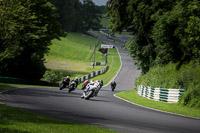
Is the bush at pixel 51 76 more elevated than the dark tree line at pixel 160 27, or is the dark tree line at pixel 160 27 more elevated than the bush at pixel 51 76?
the dark tree line at pixel 160 27

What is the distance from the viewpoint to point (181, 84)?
88.8 feet

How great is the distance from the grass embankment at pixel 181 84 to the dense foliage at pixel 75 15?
116752 mm

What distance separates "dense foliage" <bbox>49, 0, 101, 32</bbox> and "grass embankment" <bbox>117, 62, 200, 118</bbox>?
116752 millimetres

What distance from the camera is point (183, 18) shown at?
3033cm

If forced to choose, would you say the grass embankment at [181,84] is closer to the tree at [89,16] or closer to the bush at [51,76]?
the bush at [51,76]

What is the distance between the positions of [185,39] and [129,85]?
40175 millimetres

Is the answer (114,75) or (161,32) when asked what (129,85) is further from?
(161,32)

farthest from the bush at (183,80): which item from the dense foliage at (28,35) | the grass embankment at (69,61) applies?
the grass embankment at (69,61)

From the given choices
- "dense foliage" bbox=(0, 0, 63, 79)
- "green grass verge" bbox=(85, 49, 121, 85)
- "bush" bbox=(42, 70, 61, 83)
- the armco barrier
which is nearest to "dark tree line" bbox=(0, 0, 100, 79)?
"dense foliage" bbox=(0, 0, 63, 79)

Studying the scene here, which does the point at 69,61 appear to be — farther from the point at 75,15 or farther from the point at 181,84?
the point at 181,84

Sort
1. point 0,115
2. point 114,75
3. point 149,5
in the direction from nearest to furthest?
point 0,115 < point 149,5 < point 114,75

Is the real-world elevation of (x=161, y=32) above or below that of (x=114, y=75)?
above

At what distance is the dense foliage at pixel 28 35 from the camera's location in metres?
44.0

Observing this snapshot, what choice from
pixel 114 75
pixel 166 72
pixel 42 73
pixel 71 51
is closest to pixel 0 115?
pixel 166 72
